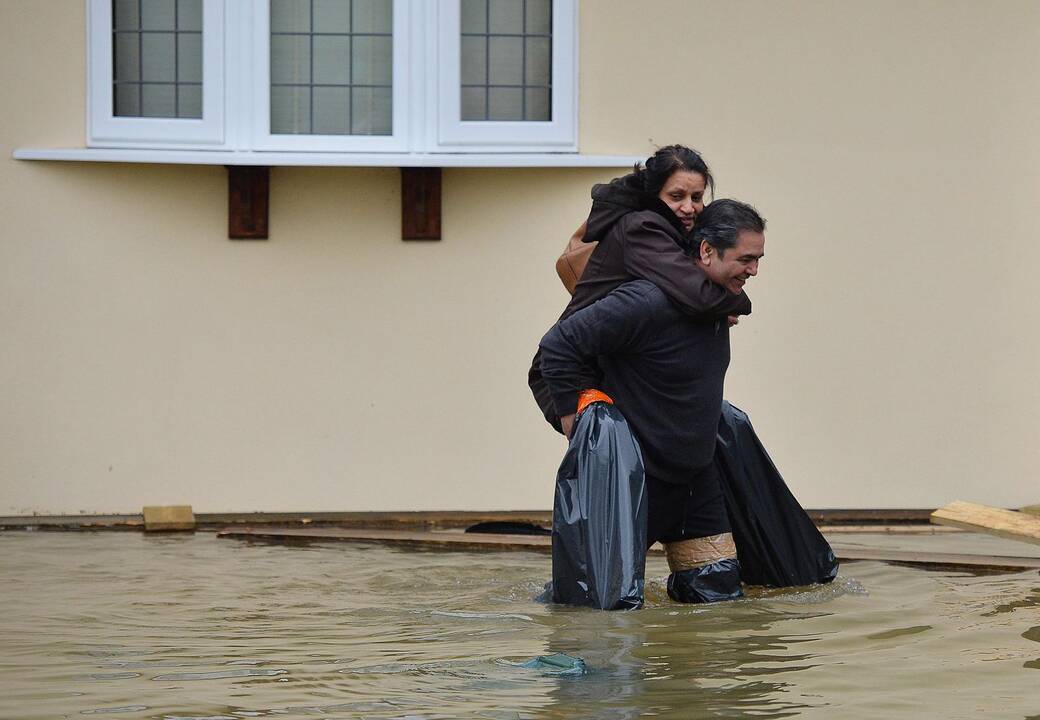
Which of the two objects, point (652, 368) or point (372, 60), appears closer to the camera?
point (652, 368)

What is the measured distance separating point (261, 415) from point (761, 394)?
270 centimetres

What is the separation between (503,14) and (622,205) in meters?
3.14

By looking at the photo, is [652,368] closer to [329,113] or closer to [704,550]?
[704,550]

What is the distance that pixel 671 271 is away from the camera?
15.5ft

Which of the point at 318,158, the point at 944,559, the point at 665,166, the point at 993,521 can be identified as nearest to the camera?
the point at 665,166

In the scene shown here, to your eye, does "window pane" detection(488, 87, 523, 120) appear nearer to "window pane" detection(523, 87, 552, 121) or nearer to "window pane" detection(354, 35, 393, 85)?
"window pane" detection(523, 87, 552, 121)

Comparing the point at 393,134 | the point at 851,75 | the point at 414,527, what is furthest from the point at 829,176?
the point at 414,527

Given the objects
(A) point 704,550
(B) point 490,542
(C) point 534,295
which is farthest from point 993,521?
(C) point 534,295

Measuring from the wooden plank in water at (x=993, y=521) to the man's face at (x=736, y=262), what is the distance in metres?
1.48

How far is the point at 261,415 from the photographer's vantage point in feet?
25.4

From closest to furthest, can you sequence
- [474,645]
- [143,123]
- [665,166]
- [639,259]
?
[474,645]
[639,259]
[665,166]
[143,123]

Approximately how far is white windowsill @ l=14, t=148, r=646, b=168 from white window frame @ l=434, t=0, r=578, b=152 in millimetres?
101

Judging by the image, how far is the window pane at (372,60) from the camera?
7.76 meters

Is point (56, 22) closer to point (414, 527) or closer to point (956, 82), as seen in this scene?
point (414, 527)
